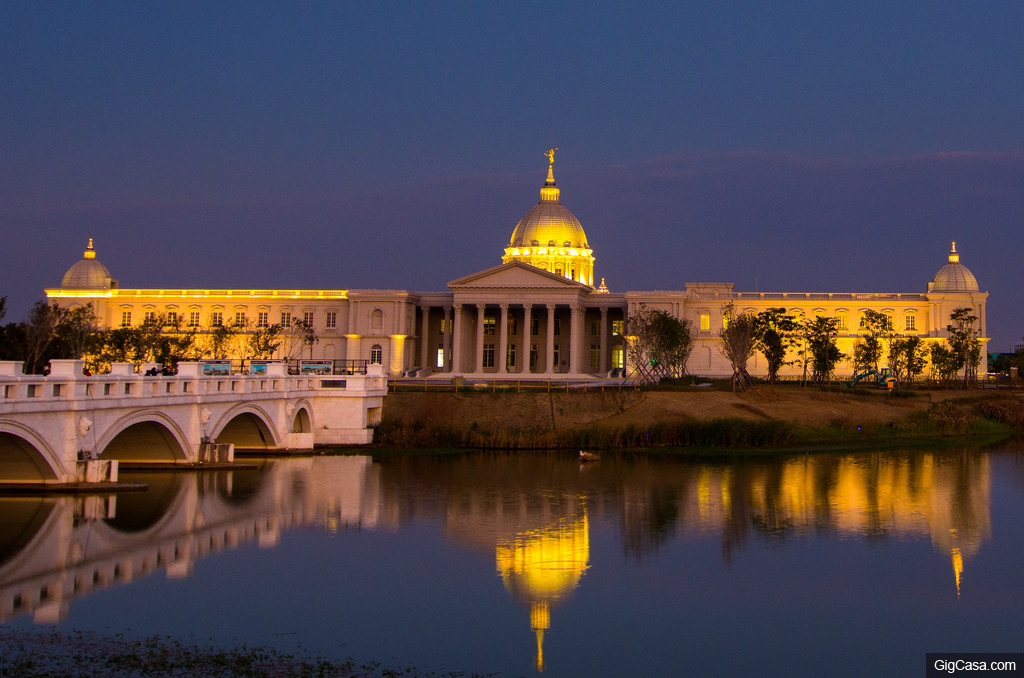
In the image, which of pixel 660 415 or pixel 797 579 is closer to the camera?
pixel 797 579

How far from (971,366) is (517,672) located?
85.6m

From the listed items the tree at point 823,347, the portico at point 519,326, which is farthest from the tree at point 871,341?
the portico at point 519,326

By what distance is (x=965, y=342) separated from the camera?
98688 mm

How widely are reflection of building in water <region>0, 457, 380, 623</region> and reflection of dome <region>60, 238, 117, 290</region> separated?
71.9 meters

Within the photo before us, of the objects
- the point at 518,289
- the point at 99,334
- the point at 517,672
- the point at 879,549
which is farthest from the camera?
the point at 518,289

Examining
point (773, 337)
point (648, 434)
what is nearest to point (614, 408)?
point (648, 434)

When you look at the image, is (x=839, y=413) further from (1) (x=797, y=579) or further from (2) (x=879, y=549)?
(1) (x=797, y=579)

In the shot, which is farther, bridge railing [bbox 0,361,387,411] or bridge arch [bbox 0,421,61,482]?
bridge arch [bbox 0,421,61,482]

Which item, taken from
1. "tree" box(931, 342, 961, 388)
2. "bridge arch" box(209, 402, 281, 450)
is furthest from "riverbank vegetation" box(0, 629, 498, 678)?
"tree" box(931, 342, 961, 388)

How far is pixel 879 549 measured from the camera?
36281 mm

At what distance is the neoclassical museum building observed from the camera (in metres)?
106

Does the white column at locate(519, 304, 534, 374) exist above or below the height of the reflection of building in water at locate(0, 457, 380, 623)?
above

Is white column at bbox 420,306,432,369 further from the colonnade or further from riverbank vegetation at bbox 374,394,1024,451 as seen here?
riverbank vegetation at bbox 374,394,1024,451

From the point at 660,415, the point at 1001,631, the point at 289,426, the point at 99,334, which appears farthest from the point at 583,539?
the point at 99,334
